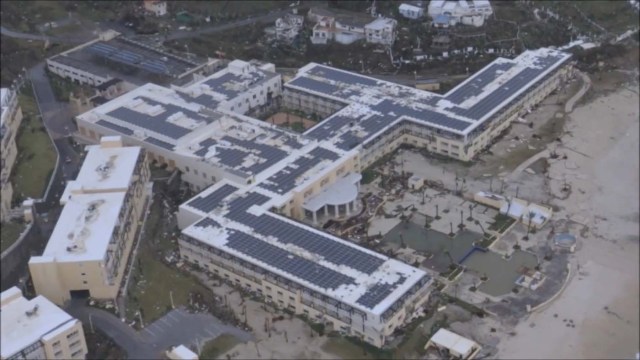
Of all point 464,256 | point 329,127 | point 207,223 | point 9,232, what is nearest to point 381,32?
point 329,127

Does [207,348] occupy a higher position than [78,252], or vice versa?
[78,252]

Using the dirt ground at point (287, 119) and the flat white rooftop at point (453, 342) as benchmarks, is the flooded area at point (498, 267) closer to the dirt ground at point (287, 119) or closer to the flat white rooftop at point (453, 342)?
the flat white rooftop at point (453, 342)

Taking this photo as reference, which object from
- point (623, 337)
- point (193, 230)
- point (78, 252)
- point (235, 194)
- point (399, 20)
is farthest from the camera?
point (399, 20)

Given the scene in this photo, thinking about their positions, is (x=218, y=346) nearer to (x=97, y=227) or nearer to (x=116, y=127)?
(x=97, y=227)

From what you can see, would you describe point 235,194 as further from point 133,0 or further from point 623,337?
point 133,0

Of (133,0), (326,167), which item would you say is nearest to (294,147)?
(326,167)

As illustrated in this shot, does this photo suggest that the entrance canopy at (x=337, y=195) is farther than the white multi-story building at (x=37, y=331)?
Yes

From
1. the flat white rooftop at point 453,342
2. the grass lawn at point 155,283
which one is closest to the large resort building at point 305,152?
the grass lawn at point 155,283

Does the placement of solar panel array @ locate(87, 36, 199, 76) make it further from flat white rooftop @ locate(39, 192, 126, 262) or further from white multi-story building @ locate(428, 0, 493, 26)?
white multi-story building @ locate(428, 0, 493, 26)
